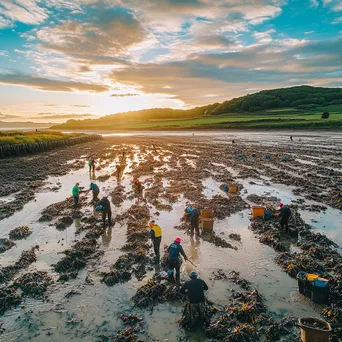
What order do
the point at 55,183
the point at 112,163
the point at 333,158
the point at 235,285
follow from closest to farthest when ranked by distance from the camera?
the point at 235,285
the point at 55,183
the point at 333,158
the point at 112,163

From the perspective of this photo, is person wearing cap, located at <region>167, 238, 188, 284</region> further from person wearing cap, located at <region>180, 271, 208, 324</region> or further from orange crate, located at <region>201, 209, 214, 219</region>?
orange crate, located at <region>201, 209, 214, 219</region>

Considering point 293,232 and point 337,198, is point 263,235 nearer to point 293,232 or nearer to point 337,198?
point 293,232

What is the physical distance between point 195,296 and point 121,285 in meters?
3.70

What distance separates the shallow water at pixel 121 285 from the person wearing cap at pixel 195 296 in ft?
1.70

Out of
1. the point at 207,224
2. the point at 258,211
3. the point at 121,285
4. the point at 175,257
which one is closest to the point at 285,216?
the point at 258,211

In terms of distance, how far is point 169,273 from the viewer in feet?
38.1

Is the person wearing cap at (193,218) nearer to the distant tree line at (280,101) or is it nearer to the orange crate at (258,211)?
the orange crate at (258,211)

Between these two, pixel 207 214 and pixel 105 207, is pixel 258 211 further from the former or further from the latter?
pixel 105 207

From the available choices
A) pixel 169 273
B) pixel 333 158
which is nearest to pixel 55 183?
pixel 169 273

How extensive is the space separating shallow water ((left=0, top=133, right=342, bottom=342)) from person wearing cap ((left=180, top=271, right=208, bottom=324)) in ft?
1.70

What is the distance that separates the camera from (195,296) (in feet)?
29.2

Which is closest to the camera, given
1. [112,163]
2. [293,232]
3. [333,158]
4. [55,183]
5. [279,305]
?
[279,305]

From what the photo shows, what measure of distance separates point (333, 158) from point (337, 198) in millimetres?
21479

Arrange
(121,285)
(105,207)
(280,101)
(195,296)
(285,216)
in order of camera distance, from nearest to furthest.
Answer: (195,296), (121,285), (285,216), (105,207), (280,101)
